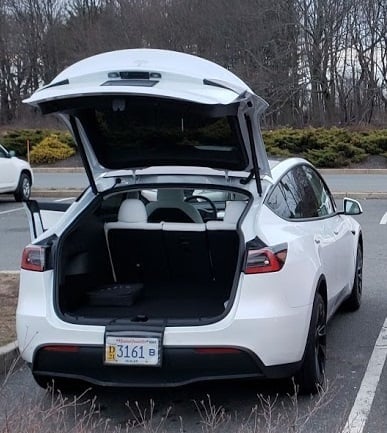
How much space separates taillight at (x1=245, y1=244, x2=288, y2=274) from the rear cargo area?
0.52 metres

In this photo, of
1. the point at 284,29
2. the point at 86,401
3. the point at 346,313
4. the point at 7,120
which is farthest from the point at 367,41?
the point at 86,401

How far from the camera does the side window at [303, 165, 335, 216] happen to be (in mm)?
6148

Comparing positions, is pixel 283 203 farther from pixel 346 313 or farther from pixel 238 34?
pixel 238 34

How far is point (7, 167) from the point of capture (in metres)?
17.4

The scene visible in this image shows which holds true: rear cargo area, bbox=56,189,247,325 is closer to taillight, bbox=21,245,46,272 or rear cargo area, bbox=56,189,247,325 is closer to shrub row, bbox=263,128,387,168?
taillight, bbox=21,245,46,272

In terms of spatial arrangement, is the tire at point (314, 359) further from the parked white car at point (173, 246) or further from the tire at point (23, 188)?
the tire at point (23, 188)

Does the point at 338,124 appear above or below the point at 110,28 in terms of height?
below

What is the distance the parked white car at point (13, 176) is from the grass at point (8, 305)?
940 cm

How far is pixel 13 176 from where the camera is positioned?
1764 cm

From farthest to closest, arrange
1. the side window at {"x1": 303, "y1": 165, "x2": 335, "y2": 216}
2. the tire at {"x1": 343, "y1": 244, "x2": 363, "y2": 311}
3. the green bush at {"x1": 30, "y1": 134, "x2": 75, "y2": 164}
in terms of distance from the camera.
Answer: the green bush at {"x1": 30, "y1": 134, "x2": 75, "y2": 164} → the tire at {"x1": 343, "y1": 244, "x2": 363, "y2": 311} → the side window at {"x1": 303, "y1": 165, "x2": 335, "y2": 216}

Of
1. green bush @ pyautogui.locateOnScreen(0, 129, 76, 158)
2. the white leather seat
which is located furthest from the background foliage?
the white leather seat

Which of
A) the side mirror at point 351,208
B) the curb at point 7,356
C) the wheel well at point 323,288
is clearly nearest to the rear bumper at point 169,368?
the wheel well at point 323,288

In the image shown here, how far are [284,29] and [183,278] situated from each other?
119ft

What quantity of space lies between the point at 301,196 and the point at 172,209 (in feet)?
3.17
